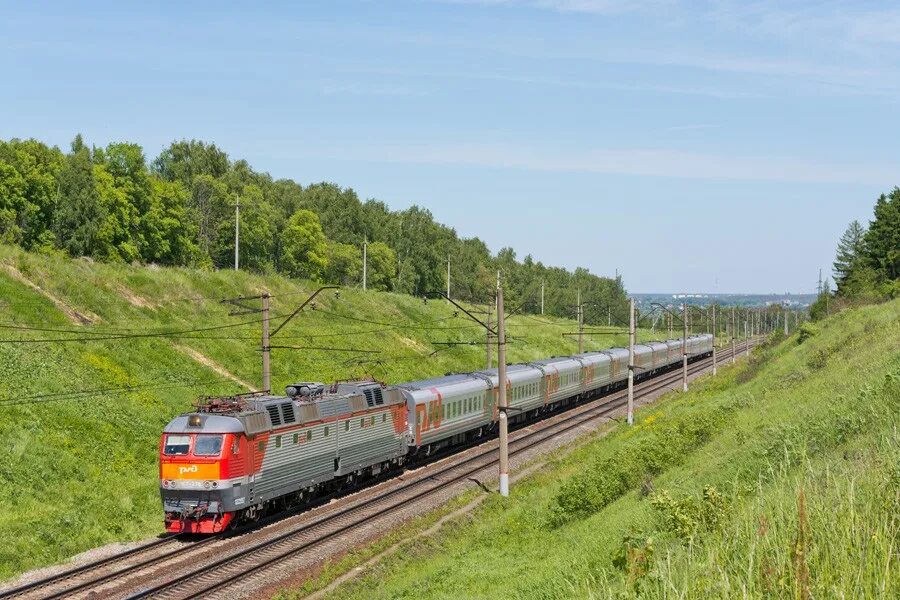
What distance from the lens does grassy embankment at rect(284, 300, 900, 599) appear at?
8.50 meters

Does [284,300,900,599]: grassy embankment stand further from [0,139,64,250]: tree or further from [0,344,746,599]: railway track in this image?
[0,139,64,250]: tree

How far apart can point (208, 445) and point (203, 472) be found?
0.75m

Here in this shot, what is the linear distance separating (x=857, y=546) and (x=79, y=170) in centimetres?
8471

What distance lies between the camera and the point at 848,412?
70.5 ft

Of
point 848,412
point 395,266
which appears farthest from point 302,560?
point 395,266

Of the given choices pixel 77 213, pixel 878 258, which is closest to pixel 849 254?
pixel 878 258

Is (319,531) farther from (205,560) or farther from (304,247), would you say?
(304,247)

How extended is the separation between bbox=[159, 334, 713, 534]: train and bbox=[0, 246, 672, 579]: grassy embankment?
2.71m

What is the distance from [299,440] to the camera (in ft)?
100.0

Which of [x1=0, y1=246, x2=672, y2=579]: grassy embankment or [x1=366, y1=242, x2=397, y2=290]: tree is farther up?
[x1=366, y1=242, x2=397, y2=290]: tree

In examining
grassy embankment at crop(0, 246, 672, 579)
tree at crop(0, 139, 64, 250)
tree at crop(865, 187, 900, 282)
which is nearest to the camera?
grassy embankment at crop(0, 246, 672, 579)

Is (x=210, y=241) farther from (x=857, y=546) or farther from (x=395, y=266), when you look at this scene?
(x=857, y=546)

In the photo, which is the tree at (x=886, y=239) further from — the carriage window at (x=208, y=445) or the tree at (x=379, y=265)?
the carriage window at (x=208, y=445)

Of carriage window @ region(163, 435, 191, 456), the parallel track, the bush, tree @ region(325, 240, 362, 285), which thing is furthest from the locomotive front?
tree @ region(325, 240, 362, 285)
